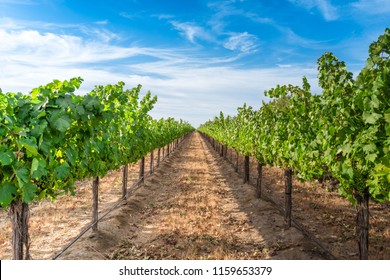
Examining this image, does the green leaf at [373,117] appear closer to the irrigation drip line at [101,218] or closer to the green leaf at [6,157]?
the green leaf at [6,157]

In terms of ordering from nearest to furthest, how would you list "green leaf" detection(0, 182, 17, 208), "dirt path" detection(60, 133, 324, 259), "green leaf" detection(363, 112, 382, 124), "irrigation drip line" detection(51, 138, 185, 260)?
"green leaf" detection(0, 182, 17, 208) < "green leaf" detection(363, 112, 382, 124) < "irrigation drip line" detection(51, 138, 185, 260) < "dirt path" detection(60, 133, 324, 259)

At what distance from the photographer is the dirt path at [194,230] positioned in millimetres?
9422

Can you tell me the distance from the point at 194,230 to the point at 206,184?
27.5 ft

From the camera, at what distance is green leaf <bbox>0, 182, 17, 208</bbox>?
498cm

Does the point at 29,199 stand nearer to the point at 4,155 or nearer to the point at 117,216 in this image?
the point at 4,155

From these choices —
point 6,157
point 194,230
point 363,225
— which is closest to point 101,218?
point 194,230

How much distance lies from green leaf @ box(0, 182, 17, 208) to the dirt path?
14.1ft

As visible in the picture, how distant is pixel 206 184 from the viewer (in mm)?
19672

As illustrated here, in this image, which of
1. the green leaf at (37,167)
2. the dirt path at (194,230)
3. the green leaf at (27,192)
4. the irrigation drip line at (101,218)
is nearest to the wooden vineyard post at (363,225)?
the dirt path at (194,230)

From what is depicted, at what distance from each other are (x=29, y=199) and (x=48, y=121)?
1164 millimetres

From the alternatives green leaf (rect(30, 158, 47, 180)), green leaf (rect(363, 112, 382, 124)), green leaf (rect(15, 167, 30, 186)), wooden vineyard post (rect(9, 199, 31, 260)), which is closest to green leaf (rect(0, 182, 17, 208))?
green leaf (rect(15, 167, 30, 186))

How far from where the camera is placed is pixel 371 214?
13.1 metres

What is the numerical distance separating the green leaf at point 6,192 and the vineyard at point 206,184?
12mm

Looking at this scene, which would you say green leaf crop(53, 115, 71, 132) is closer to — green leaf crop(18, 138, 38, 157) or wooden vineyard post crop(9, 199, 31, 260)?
green leaf crop(18, 138, 38, 157)
